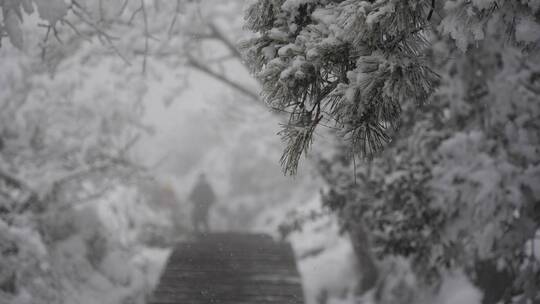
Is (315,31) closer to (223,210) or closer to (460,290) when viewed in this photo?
(460,290)

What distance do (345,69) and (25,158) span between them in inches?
267

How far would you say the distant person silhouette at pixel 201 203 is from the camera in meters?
11.7

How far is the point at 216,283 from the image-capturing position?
561 cm

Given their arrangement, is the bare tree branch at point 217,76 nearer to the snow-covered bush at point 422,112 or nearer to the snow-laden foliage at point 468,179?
the snow-covered bush at point 422,112

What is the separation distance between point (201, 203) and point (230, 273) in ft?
19.1

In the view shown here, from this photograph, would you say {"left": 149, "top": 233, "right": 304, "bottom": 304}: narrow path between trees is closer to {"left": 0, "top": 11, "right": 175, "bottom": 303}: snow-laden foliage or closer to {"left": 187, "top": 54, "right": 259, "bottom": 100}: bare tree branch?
{"left": 0, "top": 11, "right": 175, "bottom": 303}: snow-laden foliage

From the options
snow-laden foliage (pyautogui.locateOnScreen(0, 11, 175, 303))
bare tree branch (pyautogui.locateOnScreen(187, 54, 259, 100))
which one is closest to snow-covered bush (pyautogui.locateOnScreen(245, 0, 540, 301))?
bare tree branch (pyautogui.locateOnScreen(187, 54, 259, 100))

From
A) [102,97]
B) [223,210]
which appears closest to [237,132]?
[223,210]

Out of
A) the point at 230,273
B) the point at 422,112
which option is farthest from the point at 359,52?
the point at 230,273

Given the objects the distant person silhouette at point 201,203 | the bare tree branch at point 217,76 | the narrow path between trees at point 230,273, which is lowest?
the narrow path between trees at point 230,273

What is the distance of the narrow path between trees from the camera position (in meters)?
5.14

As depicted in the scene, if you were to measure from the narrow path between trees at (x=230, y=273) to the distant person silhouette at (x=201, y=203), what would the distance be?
3417mm

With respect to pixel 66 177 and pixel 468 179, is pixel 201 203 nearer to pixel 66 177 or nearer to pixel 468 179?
pixel 66 177

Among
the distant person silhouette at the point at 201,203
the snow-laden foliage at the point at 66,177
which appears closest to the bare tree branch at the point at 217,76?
the snow-laden foliage at the point at 66,177
